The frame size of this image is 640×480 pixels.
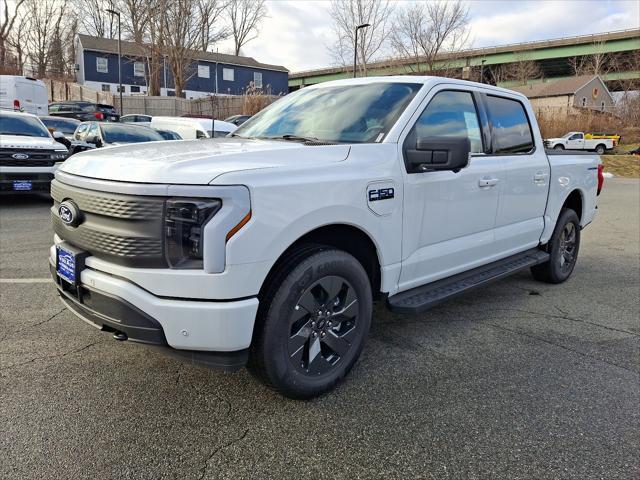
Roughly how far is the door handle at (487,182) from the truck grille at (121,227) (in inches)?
98.0

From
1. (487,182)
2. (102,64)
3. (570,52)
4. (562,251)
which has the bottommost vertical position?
(562,251)

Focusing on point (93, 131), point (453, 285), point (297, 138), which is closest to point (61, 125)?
point (93, 131)

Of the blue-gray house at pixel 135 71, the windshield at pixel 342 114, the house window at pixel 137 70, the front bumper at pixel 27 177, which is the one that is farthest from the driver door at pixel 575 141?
the windshield at pixel 342 114

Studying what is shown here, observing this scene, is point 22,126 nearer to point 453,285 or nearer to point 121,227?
point 121,227

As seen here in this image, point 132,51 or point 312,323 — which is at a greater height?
point 132,51

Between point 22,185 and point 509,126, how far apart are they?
27.3ft

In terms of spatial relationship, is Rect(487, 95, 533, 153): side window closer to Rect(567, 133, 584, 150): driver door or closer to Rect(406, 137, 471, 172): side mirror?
Rect(406, 137, 471, 172): side mirror

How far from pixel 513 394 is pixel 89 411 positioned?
2441mm

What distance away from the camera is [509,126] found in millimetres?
4516

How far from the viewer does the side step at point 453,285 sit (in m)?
3.34

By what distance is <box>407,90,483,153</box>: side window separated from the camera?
11.6 feet

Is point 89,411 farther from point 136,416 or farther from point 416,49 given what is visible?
point 416,49

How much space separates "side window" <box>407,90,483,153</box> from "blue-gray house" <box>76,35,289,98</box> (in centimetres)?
4614

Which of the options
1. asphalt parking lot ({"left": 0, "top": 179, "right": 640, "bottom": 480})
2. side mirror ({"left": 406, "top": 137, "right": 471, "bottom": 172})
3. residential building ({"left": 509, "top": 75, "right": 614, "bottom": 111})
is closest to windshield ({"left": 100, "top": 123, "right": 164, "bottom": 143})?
asphalt parking lot ({"left": 0, "top": 179, "right": 640, "bottom": 480})
